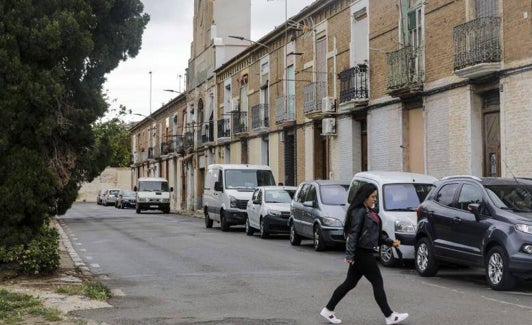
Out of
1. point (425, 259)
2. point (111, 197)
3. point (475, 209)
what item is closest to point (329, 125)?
point (425, 259)

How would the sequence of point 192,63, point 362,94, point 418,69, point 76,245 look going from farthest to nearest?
point 192,63 → point 362,94 → point 418,69 → point 76,245

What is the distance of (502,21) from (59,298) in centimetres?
1278

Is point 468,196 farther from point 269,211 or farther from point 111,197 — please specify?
point 111,197

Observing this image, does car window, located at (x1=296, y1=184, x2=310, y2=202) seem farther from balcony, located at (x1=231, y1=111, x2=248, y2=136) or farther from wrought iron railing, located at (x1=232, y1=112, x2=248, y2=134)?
wrought iron railing, located at (x1=232, y1=112, x2=248, y2=134)

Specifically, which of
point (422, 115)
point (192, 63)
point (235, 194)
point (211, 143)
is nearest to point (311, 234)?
point (422, 115)

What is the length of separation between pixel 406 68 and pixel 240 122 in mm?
18758

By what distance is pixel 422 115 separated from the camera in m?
22.1

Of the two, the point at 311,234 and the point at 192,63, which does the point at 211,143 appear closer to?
the point at 192,63

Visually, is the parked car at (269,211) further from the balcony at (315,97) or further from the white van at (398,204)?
the balcony at (315,97)

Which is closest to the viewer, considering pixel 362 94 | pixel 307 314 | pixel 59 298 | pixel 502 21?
pixel 307 314

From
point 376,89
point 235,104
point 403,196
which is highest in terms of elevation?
point 235,104

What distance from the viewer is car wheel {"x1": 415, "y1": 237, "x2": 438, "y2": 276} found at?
42.7 feet

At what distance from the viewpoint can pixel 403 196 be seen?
1570cm

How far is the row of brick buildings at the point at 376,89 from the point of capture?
1808 centimetres
